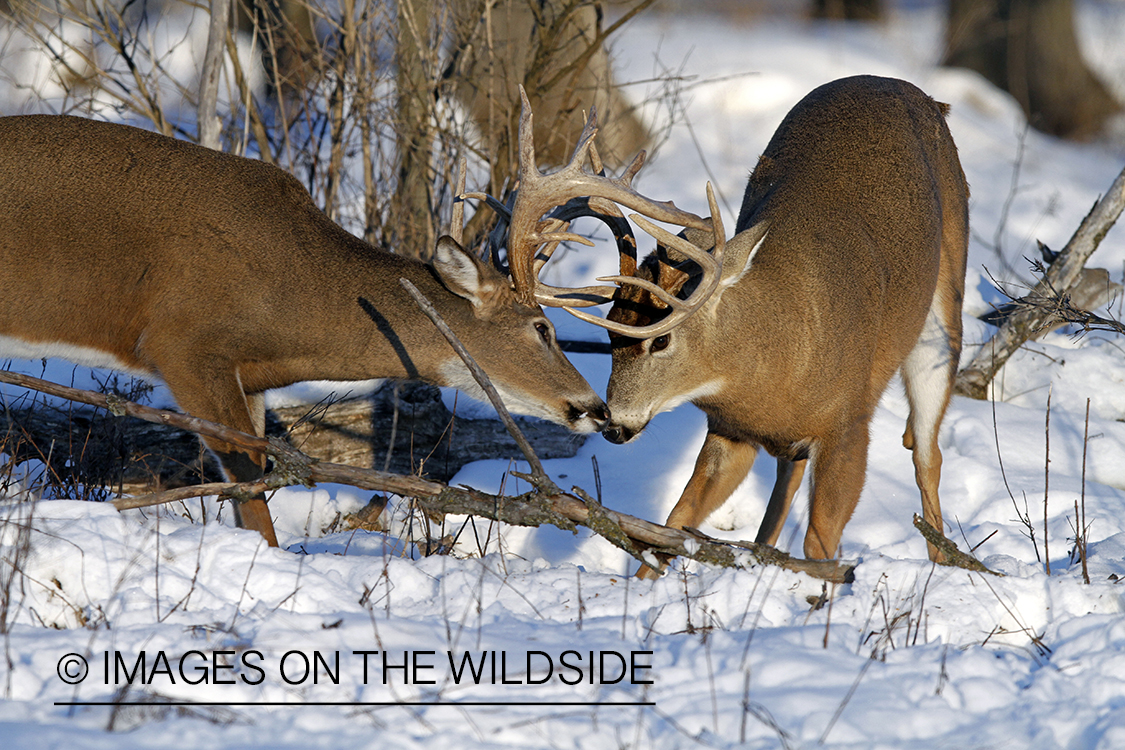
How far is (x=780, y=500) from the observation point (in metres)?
5.54

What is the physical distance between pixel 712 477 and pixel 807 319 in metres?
0.95

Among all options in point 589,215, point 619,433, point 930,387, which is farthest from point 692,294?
point 930,387

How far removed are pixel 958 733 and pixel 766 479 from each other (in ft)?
11.8

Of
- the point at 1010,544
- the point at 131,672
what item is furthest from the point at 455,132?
the point at 131,672

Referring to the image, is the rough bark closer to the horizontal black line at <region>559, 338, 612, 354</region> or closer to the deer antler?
the horizontal black line at <region>559, 338, 612, 354</region>

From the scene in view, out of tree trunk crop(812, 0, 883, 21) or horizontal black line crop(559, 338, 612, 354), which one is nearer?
horizontal black line crop(559, 338, 612, 354)

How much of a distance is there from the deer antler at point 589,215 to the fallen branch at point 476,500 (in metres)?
0.73

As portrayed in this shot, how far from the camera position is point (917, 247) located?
548 cm

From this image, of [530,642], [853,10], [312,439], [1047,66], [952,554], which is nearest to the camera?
[530,642]

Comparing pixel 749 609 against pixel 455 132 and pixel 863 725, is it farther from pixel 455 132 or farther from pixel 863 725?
pixel 455 132

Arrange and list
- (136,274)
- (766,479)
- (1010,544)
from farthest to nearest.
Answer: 1. (766,479)
2. (1010,544)
3. (136,274)

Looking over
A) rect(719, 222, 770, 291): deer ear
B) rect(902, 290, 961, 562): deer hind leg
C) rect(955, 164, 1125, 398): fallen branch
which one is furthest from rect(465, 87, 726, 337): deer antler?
rect(955, 164, 1125, 398): fallen branch

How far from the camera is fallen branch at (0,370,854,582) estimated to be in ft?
13.4

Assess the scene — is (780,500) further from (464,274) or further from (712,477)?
(464,274)
